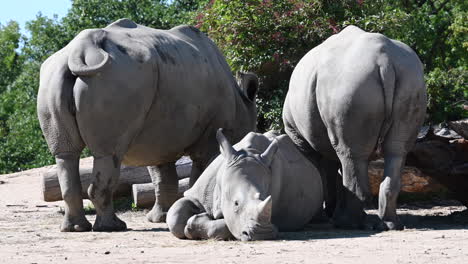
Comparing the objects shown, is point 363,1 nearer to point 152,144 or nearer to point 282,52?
point 282,52

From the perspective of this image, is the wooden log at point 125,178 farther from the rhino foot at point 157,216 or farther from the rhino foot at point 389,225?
the rhino foot at point 389,225

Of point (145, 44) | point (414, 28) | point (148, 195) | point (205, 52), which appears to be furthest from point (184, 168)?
point (414, 28)

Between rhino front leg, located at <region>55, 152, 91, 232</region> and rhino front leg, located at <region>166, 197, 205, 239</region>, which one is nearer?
rhino front leg, located at <region>166, 197, 205, 239</region>

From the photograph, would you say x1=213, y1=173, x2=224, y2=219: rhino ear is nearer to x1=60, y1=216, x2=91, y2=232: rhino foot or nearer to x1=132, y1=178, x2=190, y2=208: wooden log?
x1=60, y1=216, x2=91, y2=232: rhino foot

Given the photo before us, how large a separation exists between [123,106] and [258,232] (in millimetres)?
2275

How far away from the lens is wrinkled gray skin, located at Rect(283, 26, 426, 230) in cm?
956

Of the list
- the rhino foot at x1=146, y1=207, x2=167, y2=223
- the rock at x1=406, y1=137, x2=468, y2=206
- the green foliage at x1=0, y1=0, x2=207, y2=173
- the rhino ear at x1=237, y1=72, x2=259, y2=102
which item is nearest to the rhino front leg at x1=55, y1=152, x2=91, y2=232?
the rhino foot at x1=146, y1=207, x2=167, y2=223

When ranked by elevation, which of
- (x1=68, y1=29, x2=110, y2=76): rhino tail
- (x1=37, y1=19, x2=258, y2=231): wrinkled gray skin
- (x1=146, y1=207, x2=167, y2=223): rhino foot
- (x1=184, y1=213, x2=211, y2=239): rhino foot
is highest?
(x1=68, y1=29, x2=110, y2=76): rhino tail

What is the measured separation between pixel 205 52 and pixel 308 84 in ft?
6.28

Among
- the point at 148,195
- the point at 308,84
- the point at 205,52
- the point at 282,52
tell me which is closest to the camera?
the point at 308,84

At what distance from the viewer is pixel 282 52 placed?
15406mm

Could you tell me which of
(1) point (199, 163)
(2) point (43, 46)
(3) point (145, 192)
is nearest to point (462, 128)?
(1) point (199, 163)

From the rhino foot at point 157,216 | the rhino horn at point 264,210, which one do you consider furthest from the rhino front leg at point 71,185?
the rhino horn at point 264,210

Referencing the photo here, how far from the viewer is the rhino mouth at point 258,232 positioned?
8.44 m
